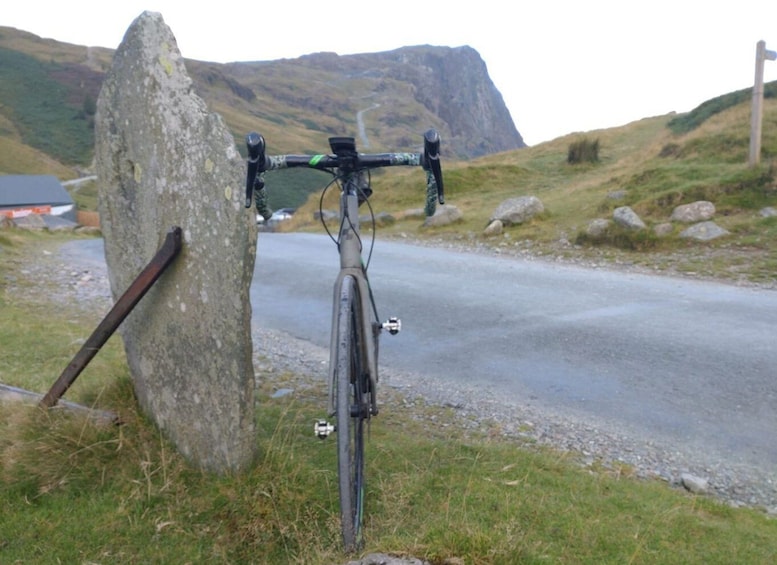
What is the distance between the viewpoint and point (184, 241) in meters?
3.48

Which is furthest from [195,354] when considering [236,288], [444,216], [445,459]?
[444,216]

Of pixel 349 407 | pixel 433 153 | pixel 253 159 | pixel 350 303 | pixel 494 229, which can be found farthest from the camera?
pixel 494 229

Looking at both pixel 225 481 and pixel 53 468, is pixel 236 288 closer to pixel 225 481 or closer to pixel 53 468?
pixel 225 481

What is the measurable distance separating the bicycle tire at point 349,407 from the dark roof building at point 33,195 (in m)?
60.5

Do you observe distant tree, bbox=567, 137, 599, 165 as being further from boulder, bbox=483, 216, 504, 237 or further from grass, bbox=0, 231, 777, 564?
grass, bbox=0, 231, 777, 564

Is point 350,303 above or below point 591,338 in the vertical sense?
above

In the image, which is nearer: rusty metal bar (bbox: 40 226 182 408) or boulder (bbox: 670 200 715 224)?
rusty metal bar (bbox: 40 226 182 408)

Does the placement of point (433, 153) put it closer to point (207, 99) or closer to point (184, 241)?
point (184, 241)

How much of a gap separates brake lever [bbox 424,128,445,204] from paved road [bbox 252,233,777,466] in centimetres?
240

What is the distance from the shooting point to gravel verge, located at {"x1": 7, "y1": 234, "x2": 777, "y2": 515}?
3.88 meters

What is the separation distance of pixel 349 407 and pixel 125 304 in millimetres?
1467

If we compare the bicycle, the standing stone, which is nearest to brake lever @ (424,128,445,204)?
the bicycle

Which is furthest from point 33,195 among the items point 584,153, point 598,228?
point 598,228

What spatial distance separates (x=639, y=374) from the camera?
5473 millimetres
